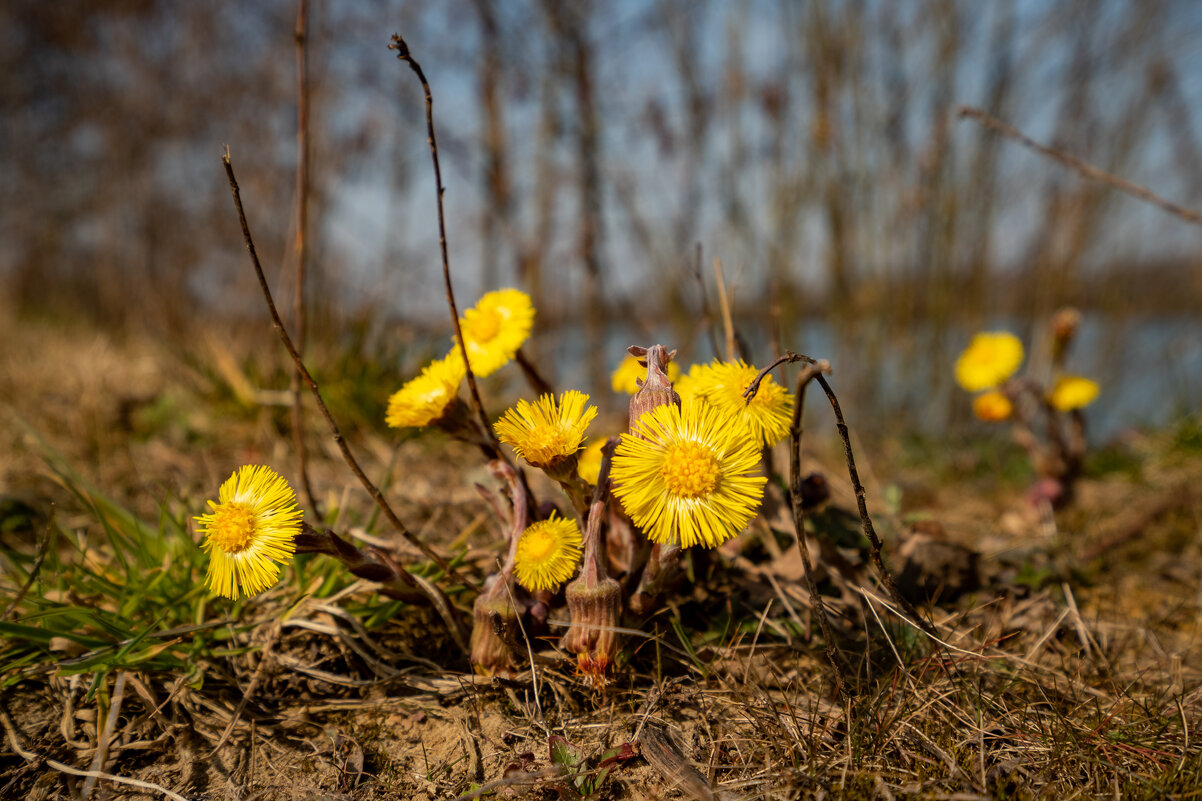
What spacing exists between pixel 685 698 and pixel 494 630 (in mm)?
336

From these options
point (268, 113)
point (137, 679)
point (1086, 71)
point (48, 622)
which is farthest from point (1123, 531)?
point (268, 113)

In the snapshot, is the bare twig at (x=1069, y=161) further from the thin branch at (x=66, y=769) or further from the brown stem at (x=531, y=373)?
the thin branch at (x=66, y=769)

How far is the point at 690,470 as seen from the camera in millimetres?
881

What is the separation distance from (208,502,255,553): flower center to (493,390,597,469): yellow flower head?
1.23 ft

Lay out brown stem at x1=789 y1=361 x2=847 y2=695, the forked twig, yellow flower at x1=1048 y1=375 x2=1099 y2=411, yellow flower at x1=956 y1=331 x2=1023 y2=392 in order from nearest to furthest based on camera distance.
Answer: brown stem at x1=789 y1=361 x2=847 y2=695 → the forked twig → yellow flower at x1=956 y1=331 x2=1023 y2=392 → yellow flower at x1=1048 y1=375 x2=1099 y2=411

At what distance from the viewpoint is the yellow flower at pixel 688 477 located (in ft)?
2.86

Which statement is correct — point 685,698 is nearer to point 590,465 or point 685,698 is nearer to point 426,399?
point 590,465

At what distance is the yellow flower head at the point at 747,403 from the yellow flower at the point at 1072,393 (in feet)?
4.63

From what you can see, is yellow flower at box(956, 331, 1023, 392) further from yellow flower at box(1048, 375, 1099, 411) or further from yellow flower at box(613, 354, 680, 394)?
yellow flower at box(613, 354, 680, 394)

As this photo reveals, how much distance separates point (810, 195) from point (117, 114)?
7021mm

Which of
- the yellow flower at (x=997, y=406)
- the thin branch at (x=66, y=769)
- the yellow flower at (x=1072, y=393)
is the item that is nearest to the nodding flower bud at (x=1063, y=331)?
the yellow flower at (x=1072, y=393)

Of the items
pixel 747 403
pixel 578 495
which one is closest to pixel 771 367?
pixel 747 403

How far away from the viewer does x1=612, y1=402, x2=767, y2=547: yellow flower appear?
872 millimetres

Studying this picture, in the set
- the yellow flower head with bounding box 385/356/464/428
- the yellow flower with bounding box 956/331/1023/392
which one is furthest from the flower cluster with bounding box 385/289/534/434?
the yellow flower with bounding box 956/331/1023/392
